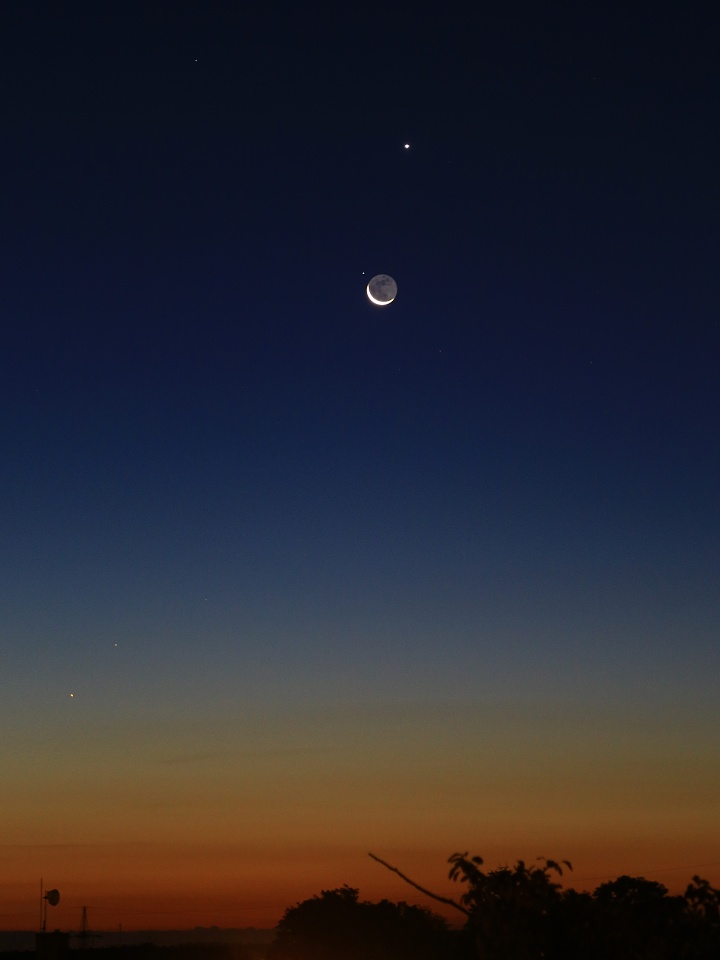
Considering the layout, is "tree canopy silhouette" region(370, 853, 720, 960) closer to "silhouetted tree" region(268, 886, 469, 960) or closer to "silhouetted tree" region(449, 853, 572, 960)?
"silhouetted tree" region(449, 853, 572, 960)

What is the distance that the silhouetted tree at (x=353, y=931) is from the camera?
47.2m

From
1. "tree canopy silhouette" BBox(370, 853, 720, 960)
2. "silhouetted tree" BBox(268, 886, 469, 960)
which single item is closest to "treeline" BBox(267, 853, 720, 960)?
"tree canopy silhouette" BBox(370, 853, 720, 960)

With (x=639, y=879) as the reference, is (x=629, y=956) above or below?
below

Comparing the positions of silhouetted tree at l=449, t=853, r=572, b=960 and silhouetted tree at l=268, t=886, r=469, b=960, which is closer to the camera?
silhouetted tree at l=449, t=853, r=572, b=960

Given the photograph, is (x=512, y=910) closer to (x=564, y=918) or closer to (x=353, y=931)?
(x=564, y=918)

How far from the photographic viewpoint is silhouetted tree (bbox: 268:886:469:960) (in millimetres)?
47156

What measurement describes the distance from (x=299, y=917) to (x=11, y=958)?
14.4 meters

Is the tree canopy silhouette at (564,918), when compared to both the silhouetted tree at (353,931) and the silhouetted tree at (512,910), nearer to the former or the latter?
the silhouetted tree at (512,910)

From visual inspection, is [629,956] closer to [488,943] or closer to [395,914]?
[488,943]

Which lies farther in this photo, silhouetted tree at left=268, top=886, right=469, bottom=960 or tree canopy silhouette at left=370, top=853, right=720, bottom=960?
silhouetted tree at left=268, top=886, right=469, bottom=960

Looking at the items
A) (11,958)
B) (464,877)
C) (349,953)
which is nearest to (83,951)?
(11,958)

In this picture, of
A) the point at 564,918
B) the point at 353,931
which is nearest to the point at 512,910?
the point at 564,918

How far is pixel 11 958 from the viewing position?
156 ft

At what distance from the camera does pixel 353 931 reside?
5081 centimetres
